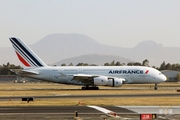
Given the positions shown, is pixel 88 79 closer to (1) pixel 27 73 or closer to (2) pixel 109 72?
(2) pixel 109 72

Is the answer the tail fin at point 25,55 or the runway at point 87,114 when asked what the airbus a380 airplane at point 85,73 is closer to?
the tail fin at point 25,55

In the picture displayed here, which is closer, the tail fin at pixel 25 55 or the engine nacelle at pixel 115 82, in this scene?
the engine nacelle at pixel 115 82

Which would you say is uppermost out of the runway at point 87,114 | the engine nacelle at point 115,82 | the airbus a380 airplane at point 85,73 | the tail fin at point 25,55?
the tail fin at point 25,55

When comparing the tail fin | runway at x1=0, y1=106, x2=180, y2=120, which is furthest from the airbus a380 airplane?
runway at x1=0, y1=106, x2=180, y2=120

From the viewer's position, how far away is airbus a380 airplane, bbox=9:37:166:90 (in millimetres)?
71188

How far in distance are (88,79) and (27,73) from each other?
10.6 meters

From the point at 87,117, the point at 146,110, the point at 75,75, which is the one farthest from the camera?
the point at 75,75

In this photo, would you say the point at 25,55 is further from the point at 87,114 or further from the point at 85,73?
the point at 87,114

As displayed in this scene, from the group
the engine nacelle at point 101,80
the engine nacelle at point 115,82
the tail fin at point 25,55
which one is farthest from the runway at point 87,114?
the tail fin at point 25,55

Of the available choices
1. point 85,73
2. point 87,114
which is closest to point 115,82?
point 85,73

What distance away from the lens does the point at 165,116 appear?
28.8 m

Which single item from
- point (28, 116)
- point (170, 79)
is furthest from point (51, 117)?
point (170, 79)

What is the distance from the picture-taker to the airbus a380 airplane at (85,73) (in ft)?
234

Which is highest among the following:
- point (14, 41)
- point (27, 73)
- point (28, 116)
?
point (14, 41)
